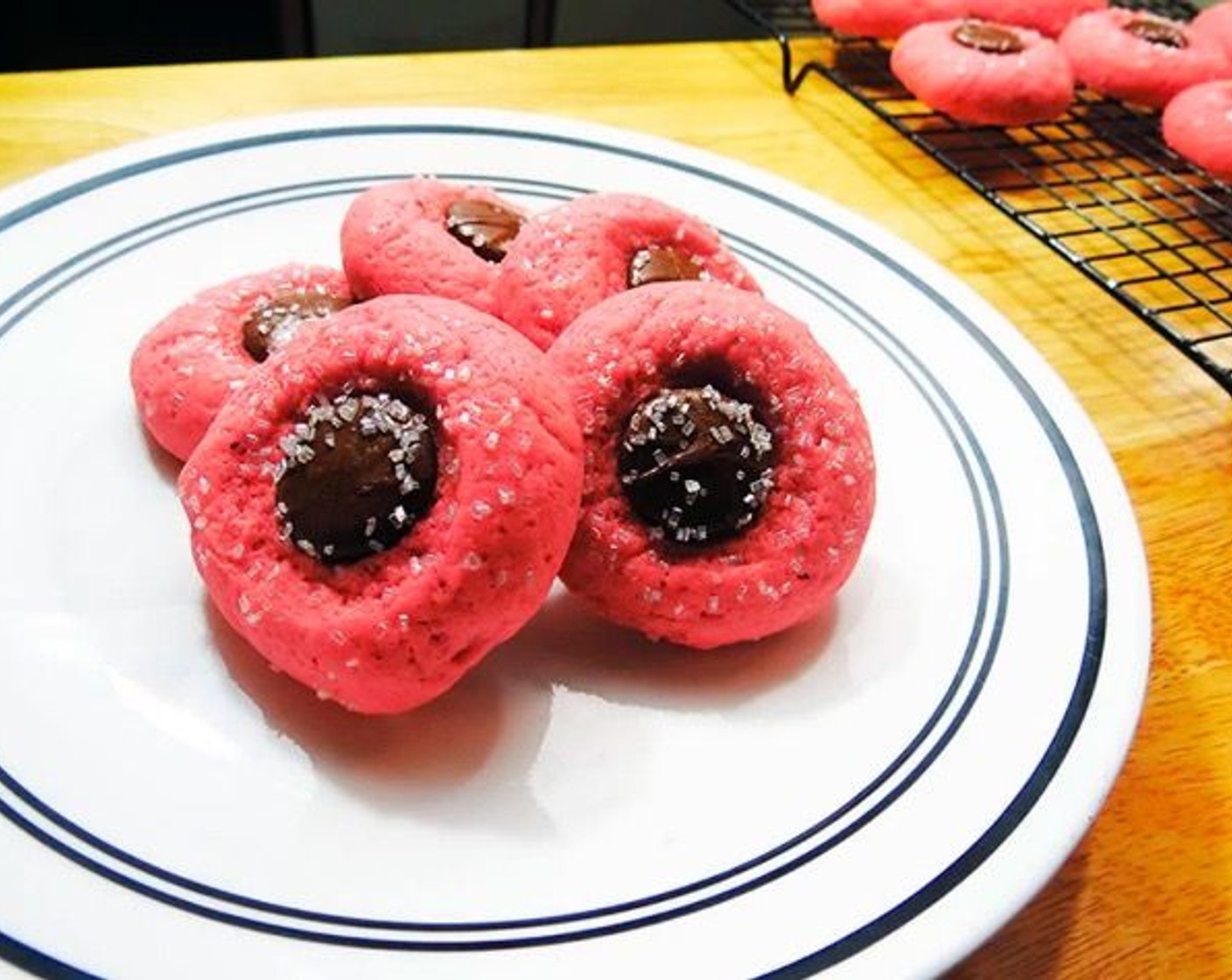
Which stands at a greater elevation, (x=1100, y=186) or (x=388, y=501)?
(x=388, y=501)

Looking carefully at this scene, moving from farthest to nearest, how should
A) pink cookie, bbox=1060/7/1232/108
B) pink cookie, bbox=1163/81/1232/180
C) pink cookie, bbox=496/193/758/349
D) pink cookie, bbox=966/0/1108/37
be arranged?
pink cookie, bbox=966/0/1108/37 → pink cookie, bbox=1060/7/1232/108 → pink cookie, bbox=1163/81/1232/180 → pink cookie, bbox=496/193/758/349

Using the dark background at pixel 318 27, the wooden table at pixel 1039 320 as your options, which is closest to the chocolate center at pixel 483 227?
the wooden table at pixel 1039 320

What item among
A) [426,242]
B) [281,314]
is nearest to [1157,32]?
[426,242]

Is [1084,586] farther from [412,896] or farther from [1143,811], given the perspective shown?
[412,896]

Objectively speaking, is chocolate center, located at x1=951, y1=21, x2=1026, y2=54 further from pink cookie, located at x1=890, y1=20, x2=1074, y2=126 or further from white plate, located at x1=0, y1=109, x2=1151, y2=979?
white plate, located at x1=0, y1=109, x2=1151, y2=979

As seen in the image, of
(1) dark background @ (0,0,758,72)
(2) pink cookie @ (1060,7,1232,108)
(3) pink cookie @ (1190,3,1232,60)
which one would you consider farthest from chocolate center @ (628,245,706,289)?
(1) dark background @ (0,0,758,72)

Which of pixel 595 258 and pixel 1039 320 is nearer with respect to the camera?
pixel 595 258

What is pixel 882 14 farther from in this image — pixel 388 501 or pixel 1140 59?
pixel 388 501

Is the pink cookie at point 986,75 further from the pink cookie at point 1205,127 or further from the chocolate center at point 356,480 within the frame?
the chocolate center at point 356,480
